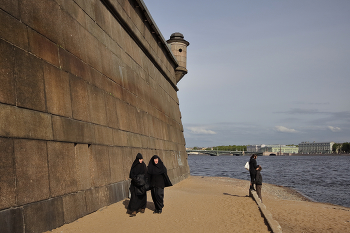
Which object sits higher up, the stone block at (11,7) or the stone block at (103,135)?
the stone block at (11,7)

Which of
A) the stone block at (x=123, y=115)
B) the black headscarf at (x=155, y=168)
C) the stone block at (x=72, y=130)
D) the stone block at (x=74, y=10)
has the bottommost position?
the black headscarf at (x=155, y=168)

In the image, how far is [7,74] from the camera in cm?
561

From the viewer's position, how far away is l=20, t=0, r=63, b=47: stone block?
21.1 ft

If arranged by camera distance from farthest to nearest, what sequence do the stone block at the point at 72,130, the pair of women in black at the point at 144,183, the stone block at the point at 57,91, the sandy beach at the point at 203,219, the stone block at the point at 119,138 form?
the stone block at the point at 119,138 < the pair of women in black at the point at 144,183 < the sandy beach at the point at 203,219 < the stone block at the point at 72,130 < the stone block at the point at 57,91

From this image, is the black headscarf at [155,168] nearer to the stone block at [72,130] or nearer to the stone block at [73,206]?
the stone block at [72,130]

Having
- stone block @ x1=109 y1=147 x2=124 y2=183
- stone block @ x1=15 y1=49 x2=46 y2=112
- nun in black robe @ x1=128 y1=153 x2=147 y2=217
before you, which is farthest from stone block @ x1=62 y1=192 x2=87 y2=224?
stone block @ x1=109 y1=147 x2=124 y2=183

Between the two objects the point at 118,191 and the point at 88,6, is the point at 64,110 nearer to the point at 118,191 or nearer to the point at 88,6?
the point at 118,191

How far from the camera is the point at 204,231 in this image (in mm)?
7477

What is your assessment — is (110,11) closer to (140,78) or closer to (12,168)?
(140,78)

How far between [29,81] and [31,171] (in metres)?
1.58

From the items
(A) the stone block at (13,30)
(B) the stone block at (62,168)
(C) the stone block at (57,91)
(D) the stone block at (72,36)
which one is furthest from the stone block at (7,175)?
(D) the stone block at (72,36)

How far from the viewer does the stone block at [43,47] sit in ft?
21.0

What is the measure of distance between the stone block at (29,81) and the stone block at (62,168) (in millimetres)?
842

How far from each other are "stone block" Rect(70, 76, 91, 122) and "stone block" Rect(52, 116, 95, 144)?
184 millimetres
